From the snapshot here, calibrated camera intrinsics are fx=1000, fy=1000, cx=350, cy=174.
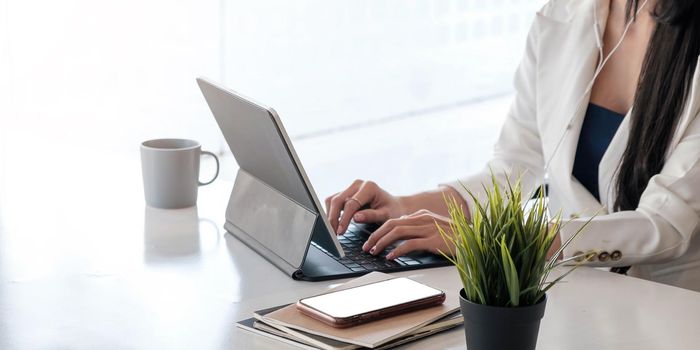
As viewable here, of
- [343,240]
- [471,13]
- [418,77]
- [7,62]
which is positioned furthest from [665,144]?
[471,13]

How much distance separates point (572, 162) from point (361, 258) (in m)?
0.68

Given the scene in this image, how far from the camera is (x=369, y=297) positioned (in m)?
1.33

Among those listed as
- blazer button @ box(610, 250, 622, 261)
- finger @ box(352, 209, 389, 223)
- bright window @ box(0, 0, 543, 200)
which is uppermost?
finger @ box(352, 209, 389, 223)

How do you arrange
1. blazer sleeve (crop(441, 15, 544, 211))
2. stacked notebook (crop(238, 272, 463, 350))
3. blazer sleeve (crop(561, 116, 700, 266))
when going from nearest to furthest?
stacked notebook (crop(238, 272, 463, 350)) < blazer sleeve (crop(561, 116, 700, 266)) < blazer sleeve (crop(441, 15, 544, 211))

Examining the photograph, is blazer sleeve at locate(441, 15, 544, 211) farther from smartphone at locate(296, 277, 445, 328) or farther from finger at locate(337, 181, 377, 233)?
smartphone at locate(296, 277, 445, 328)

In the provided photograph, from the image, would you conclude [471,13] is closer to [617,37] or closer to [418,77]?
[418,77]

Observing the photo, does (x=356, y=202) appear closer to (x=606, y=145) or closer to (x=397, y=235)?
(x=397, y=235)

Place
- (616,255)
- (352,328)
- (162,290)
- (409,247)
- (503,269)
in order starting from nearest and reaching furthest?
(503,269)
(352,328)
(162,290)
(409,247)
(616,255)

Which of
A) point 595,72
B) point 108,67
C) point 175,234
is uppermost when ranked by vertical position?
point 595,72

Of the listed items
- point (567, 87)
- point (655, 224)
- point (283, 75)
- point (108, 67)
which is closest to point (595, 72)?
point (567, 87)

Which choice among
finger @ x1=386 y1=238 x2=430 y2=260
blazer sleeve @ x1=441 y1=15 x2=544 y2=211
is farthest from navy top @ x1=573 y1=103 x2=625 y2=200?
finger @ x1=386 y1=238 x2=430 y2=260

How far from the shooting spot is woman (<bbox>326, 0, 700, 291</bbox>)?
1.74 metres

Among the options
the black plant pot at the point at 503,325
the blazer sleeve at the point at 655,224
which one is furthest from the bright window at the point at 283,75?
the black plant pot at the point at 503,325

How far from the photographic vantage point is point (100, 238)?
5.55 feet
